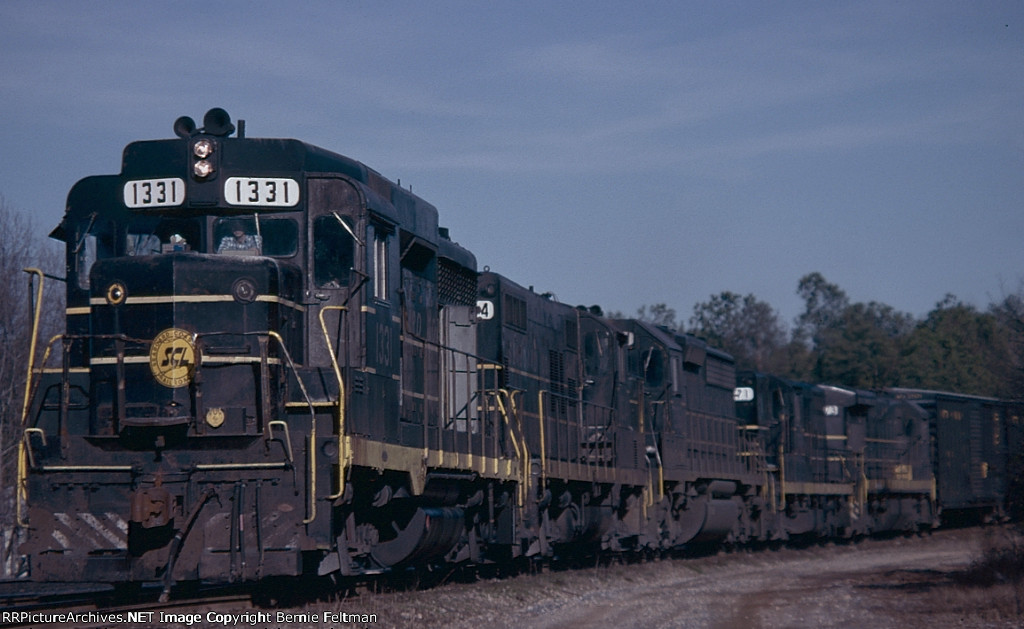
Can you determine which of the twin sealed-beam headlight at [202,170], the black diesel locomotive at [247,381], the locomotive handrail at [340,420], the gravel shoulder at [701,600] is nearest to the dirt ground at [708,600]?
the gravel shoulder at [701,600]

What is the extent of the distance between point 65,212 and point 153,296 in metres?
1.63

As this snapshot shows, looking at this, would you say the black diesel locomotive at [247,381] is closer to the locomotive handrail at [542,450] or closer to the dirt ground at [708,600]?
the dirt ground at [708,600]

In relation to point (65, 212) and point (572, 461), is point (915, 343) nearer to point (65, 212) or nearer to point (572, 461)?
point (572, 461)

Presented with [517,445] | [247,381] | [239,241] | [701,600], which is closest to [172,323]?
[247,381]

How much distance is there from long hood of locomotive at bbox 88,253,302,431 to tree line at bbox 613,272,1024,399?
1744 centimetres

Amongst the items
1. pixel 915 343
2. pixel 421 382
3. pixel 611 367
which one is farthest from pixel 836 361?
pixel 421 382

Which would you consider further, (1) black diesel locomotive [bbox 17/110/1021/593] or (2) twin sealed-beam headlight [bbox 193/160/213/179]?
(2) twin sealed-beam headlight [bbox 193/160/213/179]

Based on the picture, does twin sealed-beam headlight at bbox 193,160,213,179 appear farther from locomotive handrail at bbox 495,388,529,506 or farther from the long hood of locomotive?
locomotive handrail at bbox 495,388,529,506

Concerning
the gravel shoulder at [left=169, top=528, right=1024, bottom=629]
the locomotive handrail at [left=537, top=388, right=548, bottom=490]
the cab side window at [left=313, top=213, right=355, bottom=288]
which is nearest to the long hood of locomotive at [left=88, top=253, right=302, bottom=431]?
the cab side window at [left=313, top=213, right=355, bottom=288]

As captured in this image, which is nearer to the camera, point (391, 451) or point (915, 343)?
point (391, 451)

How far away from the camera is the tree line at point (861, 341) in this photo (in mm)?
66250

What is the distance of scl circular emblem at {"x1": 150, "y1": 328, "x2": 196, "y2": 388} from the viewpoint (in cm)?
1015

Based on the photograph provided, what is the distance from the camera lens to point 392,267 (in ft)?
39.8

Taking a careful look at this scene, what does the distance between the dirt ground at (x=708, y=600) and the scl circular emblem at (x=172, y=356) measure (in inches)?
86.9
